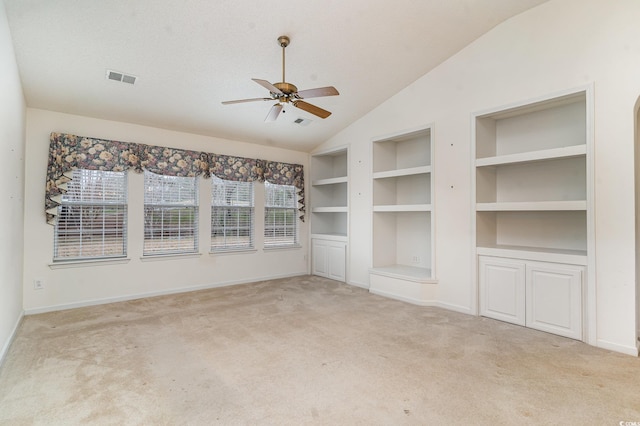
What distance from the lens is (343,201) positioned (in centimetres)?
694

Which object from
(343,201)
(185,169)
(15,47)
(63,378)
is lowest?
(63,378)

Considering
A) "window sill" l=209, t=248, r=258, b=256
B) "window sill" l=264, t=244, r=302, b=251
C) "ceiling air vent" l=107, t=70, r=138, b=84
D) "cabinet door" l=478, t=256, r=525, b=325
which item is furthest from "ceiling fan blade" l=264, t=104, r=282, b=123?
"window sill" l=264, t=244, r=302, b=251

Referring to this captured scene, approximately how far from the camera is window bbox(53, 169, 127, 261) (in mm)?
4285

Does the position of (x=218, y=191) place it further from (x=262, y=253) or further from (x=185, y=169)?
(x=262, y=253)

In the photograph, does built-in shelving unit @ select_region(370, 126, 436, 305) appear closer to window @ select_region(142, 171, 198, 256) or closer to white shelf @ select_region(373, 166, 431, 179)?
white shelf @ select_region(373, 166, 431, 179)

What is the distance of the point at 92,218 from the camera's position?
14.7 feet

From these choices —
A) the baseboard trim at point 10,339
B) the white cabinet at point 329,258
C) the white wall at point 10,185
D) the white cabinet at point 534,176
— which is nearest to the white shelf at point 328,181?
the white cabinet at point 329,258

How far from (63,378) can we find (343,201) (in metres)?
5.33

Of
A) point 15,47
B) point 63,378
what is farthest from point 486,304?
point 15,47

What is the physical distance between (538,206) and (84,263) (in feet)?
18.9

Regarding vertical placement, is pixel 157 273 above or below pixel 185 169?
below

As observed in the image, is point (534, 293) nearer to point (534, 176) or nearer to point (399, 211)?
point (534, 176)

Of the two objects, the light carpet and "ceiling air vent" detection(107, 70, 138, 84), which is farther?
"ceiling air vent" detection(107, 70, 138, 84)

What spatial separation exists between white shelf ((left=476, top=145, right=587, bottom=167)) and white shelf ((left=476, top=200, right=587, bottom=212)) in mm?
489
